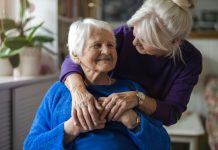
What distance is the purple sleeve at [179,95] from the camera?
4.11 ft

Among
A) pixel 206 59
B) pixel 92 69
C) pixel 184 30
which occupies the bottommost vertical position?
pixel 206 59

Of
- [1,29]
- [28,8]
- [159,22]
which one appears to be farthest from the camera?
[28,8]

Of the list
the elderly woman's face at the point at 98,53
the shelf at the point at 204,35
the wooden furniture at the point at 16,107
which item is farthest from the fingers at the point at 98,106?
the shelf at the point at 204,35

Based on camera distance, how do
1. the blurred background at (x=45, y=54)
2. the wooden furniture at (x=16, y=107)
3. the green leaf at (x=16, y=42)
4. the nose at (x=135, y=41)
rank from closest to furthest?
the nose at (x=135, y=41) < the wooden furniture at (x=16, y=107) < the blurred background at (x=45, y=54) < the green leaf at (x=16, y=42)

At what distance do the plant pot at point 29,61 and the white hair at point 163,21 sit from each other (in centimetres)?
116

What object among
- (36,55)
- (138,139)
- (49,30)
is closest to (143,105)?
(138,139)

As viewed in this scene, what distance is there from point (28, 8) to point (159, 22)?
4.80 ft

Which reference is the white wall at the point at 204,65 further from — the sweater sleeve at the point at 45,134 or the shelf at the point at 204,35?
the sweater sleeve at the point at 45,134

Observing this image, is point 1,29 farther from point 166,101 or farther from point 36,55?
point 166,101

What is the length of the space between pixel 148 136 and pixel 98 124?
0.57ft

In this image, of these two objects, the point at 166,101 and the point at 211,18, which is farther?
the point at 211,18

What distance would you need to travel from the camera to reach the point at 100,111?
1.12 meters

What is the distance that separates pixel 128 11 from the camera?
3.09 metres

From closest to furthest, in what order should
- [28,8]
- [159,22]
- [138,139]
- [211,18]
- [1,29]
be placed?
[138,139] → [159,22] → [1,29] → [28,8] → [211,18]
